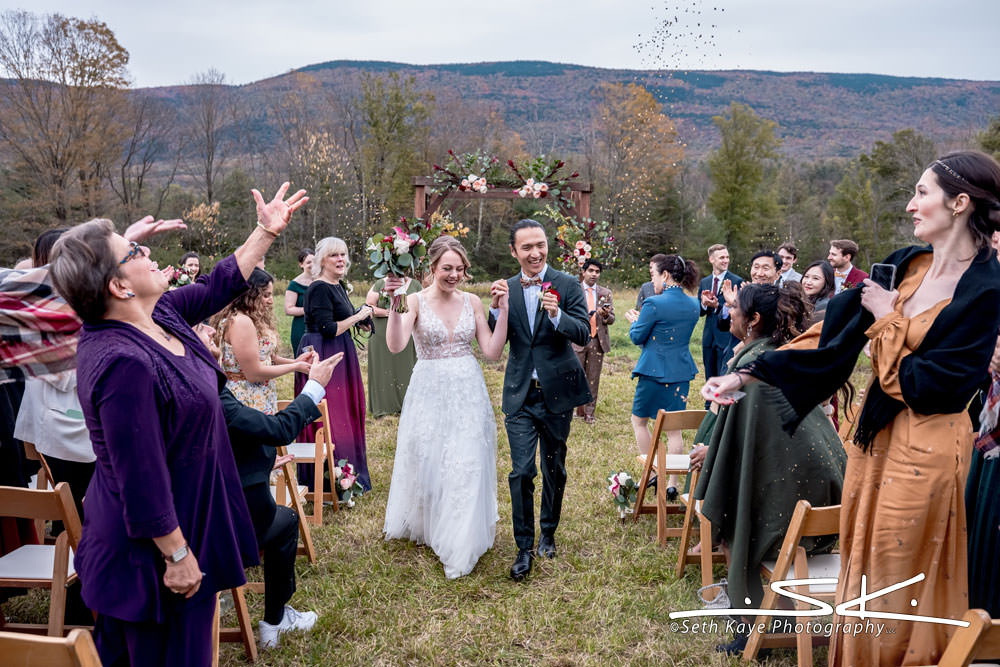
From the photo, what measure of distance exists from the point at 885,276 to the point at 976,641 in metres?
1.47

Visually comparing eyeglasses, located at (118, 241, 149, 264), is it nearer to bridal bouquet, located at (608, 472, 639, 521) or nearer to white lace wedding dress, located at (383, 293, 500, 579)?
white lace wedding dress, located at (383, 293, 500, 579)

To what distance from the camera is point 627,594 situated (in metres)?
4.26

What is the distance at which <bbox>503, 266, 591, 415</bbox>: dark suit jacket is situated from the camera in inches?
177

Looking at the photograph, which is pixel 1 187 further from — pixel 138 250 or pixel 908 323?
pixel 908 323

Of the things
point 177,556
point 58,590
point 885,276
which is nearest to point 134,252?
point 177,556

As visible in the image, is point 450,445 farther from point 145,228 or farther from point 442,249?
point 145,228

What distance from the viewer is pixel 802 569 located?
3129 mm

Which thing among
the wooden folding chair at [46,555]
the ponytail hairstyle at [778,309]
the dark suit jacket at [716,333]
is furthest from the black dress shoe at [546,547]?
the dark suit jacket at [716,333]

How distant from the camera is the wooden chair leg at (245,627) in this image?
11.2 feet

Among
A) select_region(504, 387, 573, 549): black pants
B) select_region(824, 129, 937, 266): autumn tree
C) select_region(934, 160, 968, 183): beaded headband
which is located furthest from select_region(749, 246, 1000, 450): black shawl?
select_region(824, 129, 937, 266): autumn tree

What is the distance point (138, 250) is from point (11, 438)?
2.83m

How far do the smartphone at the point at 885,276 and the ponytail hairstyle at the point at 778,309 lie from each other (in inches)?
37.5

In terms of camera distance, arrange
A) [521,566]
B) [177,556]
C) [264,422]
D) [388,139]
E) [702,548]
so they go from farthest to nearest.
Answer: [388,139]
[521,566]
[702,548]
[264,422]
[177,556]

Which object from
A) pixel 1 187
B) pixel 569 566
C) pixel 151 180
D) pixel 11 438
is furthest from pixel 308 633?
pixel 151 180
